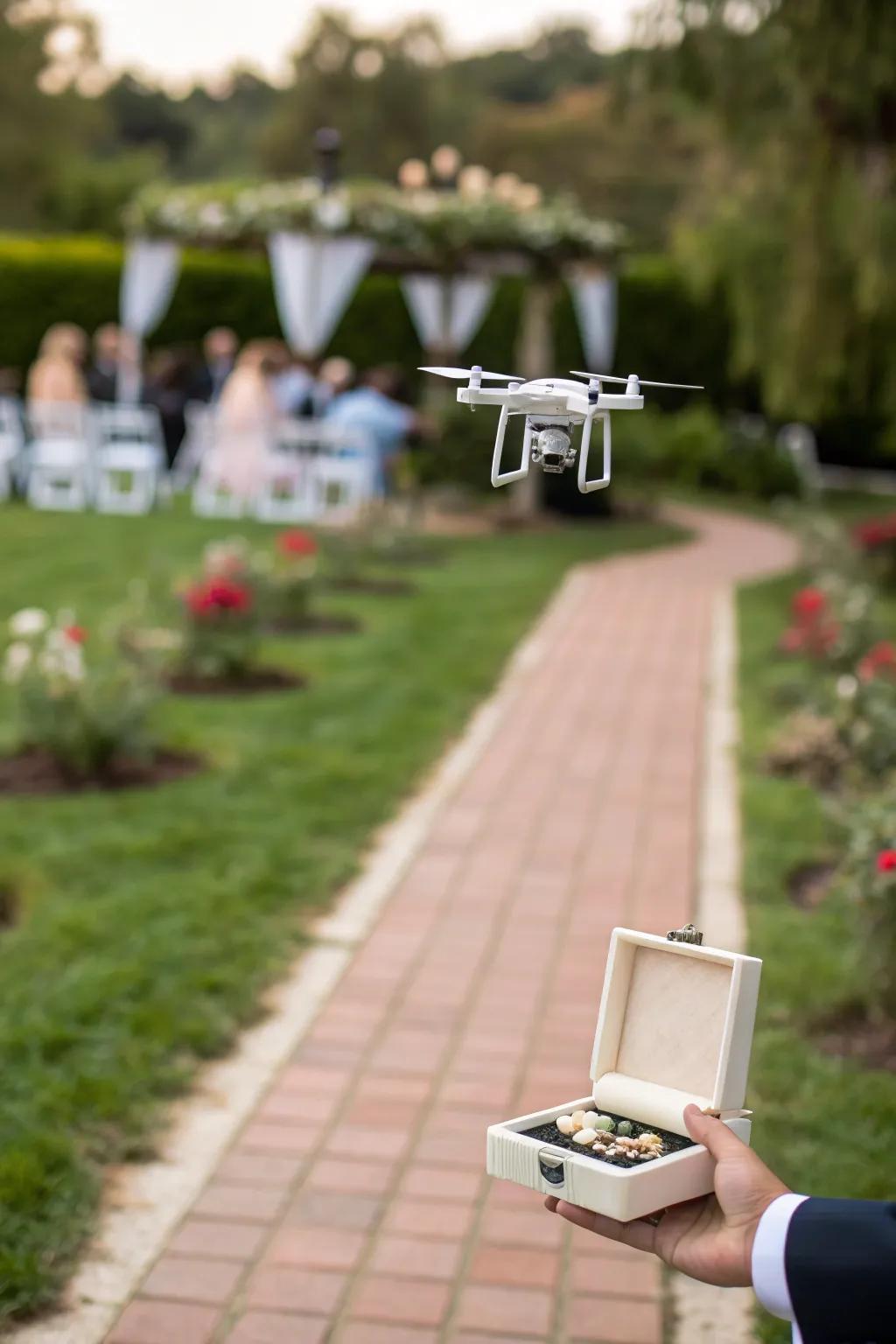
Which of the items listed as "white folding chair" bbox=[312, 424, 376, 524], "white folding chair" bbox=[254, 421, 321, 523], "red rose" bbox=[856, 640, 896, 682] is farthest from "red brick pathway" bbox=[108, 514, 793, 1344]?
"white folding chair" bbox=[254, 421, 321, 523]

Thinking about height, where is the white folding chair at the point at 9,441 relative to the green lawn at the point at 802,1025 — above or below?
above

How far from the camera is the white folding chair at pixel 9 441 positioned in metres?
15.0

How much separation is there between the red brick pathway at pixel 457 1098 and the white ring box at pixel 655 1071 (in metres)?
1.16

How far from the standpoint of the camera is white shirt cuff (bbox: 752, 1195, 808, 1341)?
161cm

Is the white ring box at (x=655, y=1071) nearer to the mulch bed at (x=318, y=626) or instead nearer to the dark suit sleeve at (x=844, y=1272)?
the dark suit sleeve at (x=844, y=1272)

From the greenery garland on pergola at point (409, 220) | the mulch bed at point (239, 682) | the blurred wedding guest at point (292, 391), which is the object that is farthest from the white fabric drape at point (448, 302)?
the mulch bed at point (239, 682)

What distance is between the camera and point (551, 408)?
1597mm

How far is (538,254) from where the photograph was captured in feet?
49.1

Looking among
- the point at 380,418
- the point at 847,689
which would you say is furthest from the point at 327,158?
the point at 847,689

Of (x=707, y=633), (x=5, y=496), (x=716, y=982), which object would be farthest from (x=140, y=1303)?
(x=5, y=496)

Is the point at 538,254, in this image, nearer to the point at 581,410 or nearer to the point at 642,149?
the point at 581,410

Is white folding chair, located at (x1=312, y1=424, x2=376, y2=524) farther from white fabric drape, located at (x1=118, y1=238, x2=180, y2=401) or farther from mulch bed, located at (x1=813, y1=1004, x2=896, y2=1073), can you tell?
mulch bed, located at (x1=813, y1=1004, x2=896, y2=1073)

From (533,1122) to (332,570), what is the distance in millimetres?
9704

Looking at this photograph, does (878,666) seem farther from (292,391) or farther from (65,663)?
(292,391)
